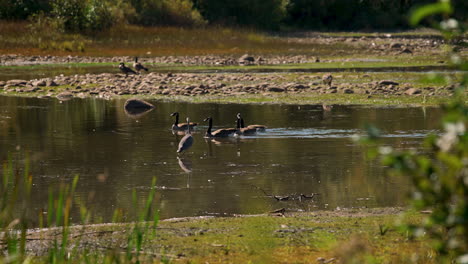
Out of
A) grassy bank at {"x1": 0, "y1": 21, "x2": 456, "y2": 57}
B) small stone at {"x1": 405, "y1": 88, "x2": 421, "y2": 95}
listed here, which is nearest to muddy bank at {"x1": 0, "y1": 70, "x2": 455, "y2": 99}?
small stone at {"x1": 405, "y1": 88, "x2": 421, "y2": 95}

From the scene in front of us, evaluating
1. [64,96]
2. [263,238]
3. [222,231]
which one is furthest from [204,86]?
[263,238]

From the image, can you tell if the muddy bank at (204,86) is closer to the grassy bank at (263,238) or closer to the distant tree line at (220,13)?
the distant tree line at (220,13)

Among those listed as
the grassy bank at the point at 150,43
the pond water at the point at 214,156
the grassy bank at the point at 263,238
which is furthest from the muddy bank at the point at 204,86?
the grassy bank at the point at 263,238

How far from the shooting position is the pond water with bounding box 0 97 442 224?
11.9m

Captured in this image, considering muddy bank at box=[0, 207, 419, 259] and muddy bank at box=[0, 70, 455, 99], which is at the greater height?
muddy bank at box=[0, 207, 419, 259]

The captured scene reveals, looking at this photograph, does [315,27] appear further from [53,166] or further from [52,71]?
[53,166]

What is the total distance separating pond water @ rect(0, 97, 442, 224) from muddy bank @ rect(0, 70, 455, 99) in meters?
3.58

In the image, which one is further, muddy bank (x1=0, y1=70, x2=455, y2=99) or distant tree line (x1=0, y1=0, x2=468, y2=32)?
distant tree line (x1=0, y1=0, x2=468, y2=32)

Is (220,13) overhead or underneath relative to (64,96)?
underneath

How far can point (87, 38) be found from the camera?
5225 cm

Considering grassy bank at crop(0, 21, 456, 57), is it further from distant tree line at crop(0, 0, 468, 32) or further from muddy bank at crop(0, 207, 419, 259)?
muddy bank at crop(0, 207, 419, 259)

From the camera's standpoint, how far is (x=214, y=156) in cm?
1619

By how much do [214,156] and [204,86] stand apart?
13.5m

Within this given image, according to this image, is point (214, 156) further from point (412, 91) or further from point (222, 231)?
point (412, 91)
